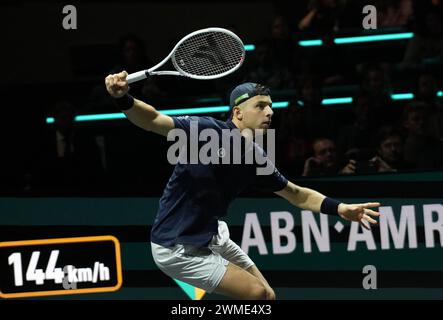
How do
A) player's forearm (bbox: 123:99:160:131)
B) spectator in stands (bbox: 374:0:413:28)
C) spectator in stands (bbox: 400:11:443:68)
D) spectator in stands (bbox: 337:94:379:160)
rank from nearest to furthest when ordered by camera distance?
1. player's forearm (bbox: 123:99:160:131)
2. spectator in stands (bbox: 337:94:379:160)
3. spectator in stands (bbox: 400:11:443:68)
4. spectator in stands (bbox: 374:0:413:28)

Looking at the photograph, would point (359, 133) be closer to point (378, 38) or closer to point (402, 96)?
point (402, 96)

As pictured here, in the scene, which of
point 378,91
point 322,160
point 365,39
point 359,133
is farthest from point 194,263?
point 365,39

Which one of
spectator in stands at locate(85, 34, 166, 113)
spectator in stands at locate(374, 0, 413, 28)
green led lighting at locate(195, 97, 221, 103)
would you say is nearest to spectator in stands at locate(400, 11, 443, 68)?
spectator in stands at locate(374, 0, 413, 28)

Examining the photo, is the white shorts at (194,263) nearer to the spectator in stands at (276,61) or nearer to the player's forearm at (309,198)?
the player's forearm at (309,198)

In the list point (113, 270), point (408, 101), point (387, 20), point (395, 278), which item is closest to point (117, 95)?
point (113, 270)

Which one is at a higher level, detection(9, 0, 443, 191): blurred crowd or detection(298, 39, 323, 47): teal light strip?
detection(298, 39, 323, 47): teal light strip

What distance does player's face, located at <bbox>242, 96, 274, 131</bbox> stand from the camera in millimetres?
8039

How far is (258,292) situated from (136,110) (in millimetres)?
1468

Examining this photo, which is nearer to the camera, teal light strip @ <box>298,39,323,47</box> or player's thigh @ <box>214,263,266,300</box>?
player's thigh @ <box>214,263,266,300</box>

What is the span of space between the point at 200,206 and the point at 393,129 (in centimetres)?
254

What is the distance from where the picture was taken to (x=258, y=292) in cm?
800

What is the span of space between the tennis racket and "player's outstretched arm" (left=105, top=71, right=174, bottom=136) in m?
0.56

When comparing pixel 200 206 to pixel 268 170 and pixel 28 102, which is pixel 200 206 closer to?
pixel 268 170

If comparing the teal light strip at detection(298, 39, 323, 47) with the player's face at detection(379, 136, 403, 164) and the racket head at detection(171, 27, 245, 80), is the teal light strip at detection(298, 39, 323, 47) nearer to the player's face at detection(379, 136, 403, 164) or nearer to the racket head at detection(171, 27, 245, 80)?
the player's face at detection(379, 136, 403, 164)
